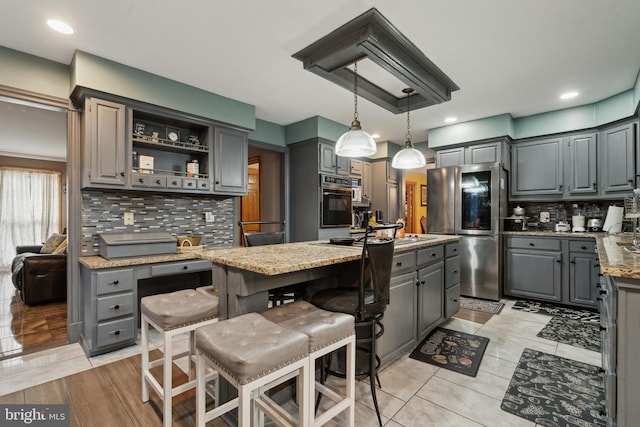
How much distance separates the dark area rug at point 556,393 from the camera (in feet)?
5.76

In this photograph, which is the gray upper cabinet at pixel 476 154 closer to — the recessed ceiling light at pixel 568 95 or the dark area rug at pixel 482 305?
the recessed ceiling light at pixel 568 95

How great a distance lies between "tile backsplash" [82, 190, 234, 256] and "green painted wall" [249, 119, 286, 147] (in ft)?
3.55

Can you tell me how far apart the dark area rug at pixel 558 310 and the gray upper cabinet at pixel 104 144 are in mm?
4842

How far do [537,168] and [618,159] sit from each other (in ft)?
2.72

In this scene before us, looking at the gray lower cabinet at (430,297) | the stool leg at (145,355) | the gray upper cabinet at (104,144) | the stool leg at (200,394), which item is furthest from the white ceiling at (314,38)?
the stool leg at (200,394)

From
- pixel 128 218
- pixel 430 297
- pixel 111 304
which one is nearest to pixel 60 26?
pixel 128 218

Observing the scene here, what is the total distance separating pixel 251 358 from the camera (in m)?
1.10

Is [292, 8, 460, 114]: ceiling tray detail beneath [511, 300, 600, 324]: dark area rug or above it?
above

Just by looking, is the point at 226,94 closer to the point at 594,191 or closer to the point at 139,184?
the point at 139,184

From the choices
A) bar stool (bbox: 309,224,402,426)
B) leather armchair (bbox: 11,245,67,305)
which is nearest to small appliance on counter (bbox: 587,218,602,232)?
bar stool (bbox: 309,224,402,426)

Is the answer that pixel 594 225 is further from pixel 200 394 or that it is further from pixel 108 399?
pixel 108 399

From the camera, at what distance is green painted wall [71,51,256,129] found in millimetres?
2592

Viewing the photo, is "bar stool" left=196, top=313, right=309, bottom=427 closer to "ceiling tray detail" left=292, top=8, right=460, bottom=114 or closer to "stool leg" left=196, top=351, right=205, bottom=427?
"stool leg" left=196, top=351, right=205, bottom=427

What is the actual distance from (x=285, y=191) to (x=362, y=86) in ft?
7.13
